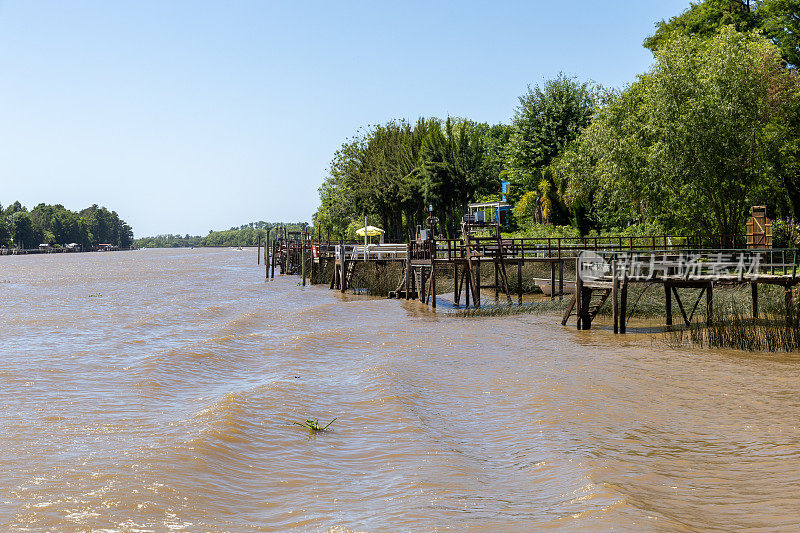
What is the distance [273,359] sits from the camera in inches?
707

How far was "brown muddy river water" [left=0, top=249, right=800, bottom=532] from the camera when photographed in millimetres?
7355

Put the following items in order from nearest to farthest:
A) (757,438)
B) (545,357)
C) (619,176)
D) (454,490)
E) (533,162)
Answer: (454,490) < (757,438) < (545,357) < (619,176) < (533,162)

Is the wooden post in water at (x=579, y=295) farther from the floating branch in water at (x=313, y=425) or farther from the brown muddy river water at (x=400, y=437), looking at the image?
the floating branch in water at (x=313, y=425)

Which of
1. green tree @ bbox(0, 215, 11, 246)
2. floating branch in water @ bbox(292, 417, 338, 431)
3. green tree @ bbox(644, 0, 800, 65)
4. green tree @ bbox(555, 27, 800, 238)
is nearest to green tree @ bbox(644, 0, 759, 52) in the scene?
green tree @ bbox(644, 0, 800, 65)

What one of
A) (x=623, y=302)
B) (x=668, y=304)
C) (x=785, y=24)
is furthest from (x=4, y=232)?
(x=623, y=302)

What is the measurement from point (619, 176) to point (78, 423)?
30.5 m

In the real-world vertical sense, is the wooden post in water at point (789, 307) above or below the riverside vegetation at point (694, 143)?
below

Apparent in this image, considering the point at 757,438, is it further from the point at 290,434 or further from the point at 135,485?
the point at 135,485


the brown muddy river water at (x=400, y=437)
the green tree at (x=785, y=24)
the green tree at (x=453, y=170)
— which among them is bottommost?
the brown muddy river water at (x=400, y=437)

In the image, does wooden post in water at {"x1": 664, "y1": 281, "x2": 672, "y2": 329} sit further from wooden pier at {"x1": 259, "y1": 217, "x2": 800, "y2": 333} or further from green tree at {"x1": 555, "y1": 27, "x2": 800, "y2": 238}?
green tree at {"x1": 555, "y1": 27, "x2": 800, "y2": 238}

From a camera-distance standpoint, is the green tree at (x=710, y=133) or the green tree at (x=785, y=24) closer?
the green tree at (x=710, y=133)

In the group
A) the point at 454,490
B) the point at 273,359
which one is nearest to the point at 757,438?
the point at 454,490

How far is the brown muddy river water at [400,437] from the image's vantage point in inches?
290

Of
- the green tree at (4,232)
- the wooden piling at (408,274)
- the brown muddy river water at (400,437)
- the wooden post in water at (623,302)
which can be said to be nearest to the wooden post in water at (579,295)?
the wooden post in water at (623,302)
